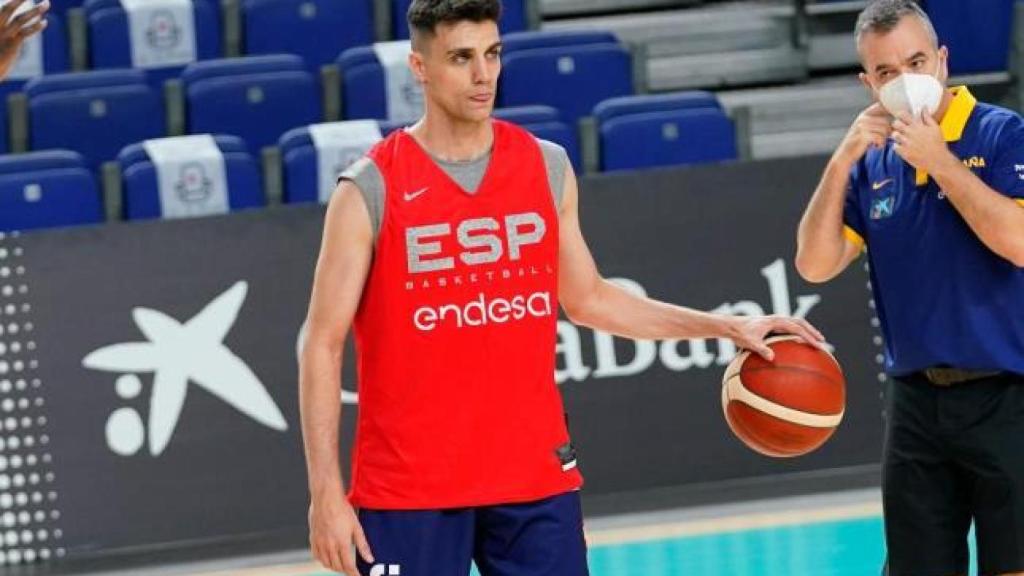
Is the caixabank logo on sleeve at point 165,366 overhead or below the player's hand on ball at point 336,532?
below

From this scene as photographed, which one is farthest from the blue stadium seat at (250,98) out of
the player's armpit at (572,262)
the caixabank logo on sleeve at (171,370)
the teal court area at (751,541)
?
the player's armpit at (572,262)

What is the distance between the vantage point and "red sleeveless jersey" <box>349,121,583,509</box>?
4.56 metres

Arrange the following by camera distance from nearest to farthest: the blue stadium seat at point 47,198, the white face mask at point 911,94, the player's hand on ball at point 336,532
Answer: the player's hand on ball at point 336,532 → the white face mask at point 911,94 → the blue stadium seat at point 47,198

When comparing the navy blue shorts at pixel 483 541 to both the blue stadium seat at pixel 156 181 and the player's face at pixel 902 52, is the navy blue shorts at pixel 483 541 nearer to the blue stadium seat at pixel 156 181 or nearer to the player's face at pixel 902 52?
the player's face at pixel 902 52

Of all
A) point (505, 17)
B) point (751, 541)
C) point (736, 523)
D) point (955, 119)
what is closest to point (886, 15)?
point (955, 119)

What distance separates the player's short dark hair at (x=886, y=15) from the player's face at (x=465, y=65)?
99cm

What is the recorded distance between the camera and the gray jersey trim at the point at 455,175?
452 cm

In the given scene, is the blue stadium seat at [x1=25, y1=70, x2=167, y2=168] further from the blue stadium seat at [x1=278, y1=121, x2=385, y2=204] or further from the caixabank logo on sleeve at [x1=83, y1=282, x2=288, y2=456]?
the caixabank logo on sleeve at [x1=83, y1=282, x2=288, y2=456]

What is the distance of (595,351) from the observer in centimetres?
867

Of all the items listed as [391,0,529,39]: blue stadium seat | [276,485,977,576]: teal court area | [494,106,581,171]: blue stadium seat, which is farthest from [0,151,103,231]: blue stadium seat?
[391,0,529,39]: blue stadium seat

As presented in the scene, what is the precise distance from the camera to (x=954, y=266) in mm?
4996

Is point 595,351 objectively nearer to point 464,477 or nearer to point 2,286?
point 2,286

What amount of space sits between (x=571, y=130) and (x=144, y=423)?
258 cm

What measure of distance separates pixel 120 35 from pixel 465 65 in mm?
6658
